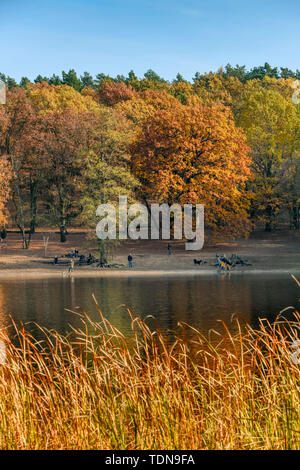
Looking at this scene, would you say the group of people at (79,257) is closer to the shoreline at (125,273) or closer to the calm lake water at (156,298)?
the shoreline at (125,273)

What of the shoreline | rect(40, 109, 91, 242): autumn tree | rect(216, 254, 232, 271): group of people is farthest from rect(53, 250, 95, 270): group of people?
rect(216, 254, 232, 271): group of people

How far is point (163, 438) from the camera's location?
349 inches

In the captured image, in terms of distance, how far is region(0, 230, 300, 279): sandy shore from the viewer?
191 feet

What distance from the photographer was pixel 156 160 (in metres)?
69.8

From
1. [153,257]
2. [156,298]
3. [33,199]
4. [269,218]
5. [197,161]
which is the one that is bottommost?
Result: [156,298]

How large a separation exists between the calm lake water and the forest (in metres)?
13.1

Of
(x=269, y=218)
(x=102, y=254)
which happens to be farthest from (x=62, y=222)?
(x=269, y=218)

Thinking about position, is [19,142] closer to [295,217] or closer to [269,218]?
[269,218]

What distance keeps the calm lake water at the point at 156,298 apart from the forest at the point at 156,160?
43.0ft

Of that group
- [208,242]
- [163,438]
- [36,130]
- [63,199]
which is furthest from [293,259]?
[163,438]

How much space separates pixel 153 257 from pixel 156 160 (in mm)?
12396

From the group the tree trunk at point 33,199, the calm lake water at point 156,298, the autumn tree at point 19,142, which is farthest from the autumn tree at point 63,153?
the calm lake water at point 156,298

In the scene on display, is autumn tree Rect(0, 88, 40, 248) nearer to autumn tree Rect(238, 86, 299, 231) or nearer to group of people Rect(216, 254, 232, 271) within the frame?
group of people Rect(216, 254, 232, 271)
